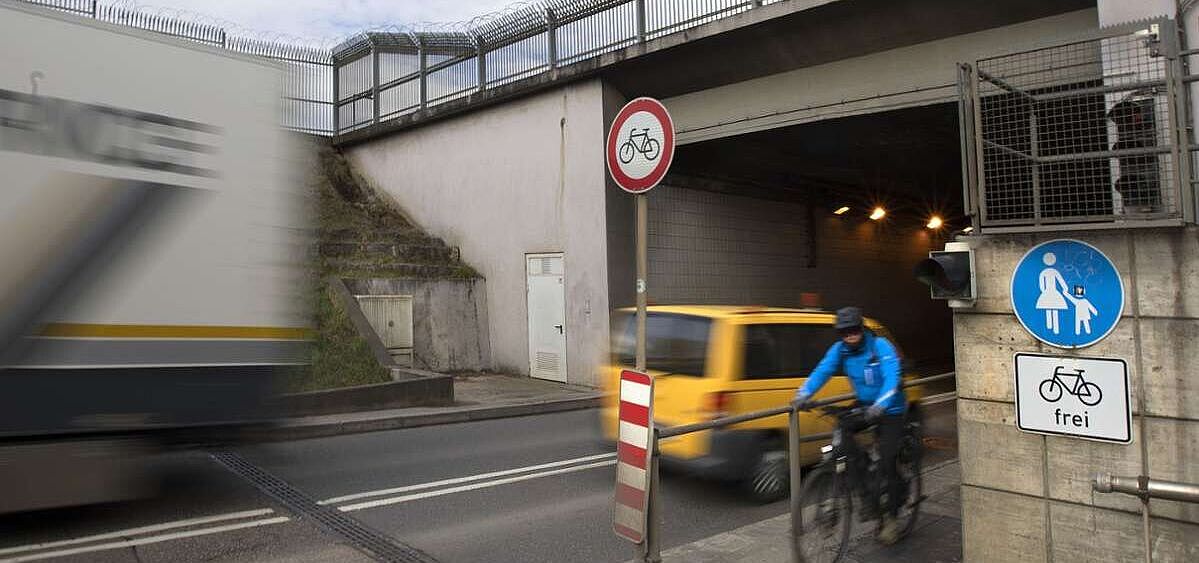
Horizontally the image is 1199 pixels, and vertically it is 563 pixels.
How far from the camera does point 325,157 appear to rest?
20453 millimetres

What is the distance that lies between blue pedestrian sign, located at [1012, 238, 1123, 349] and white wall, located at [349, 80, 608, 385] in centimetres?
1024

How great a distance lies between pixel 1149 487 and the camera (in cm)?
326

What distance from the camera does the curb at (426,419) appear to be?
9625 millimetres

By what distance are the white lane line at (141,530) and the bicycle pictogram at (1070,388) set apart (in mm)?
5589

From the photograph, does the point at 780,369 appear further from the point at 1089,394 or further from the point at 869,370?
the point at 1089,394

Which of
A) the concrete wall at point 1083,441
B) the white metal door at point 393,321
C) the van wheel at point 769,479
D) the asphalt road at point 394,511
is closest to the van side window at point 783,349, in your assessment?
the van wheel at point 769,479

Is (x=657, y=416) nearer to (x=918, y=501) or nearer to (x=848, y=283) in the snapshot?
(x=918, y=501)

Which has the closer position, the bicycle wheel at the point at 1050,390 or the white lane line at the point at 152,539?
the bicycle wheel at the point at 1050,390

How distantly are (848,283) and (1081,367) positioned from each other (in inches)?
685

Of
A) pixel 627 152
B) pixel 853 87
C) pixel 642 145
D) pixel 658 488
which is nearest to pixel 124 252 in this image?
pixel 627 152

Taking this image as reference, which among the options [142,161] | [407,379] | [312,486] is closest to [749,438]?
[312,486]

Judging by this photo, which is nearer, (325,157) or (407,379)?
(407,379)

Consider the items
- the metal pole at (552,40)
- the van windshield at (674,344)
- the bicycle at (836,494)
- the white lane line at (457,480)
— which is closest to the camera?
the bicycle at (836,494)

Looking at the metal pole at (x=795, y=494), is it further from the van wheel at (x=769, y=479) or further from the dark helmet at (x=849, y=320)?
the van wheel at (x=769, y=479)
